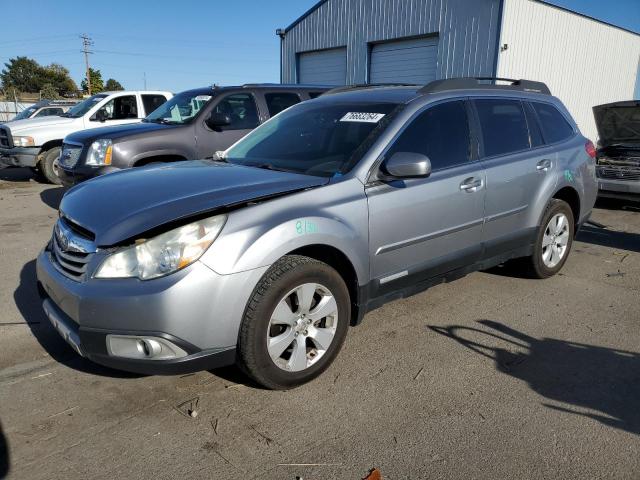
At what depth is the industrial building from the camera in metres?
14.1

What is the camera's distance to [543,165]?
14.9 feet

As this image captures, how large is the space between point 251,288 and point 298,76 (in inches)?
739

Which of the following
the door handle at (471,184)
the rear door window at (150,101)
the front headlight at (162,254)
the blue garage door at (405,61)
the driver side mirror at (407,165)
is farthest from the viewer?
the blue garage door at (405,61)

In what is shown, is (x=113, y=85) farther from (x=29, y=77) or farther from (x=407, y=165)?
(x=407, y=165)

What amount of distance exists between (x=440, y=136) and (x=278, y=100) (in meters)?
4.64

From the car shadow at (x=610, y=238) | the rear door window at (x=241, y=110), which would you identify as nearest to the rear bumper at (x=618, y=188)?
the car shadow at (x=610, y=238)

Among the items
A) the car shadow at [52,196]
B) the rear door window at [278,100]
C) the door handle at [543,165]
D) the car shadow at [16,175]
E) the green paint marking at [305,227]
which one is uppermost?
the rear door window at [278,100]

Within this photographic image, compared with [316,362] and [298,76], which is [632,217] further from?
[298,76]

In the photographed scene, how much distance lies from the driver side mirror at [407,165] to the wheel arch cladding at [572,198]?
7.55ft

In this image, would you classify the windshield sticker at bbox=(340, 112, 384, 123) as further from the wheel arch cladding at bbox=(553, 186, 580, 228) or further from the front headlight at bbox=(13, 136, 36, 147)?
the front headlight at bbox=(13, 136, 36, 147)

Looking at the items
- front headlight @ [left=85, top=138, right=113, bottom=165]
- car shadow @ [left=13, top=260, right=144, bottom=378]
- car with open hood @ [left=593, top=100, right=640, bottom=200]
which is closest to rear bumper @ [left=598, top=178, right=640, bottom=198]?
car with open hood @ [left=593, top=100, right=640, bottom=200]

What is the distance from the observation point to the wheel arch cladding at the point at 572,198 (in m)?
4.93

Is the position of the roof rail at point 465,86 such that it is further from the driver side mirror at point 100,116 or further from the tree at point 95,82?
the tree at point 95,82

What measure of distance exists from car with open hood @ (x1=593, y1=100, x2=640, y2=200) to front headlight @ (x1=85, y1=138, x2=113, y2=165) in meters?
7.50
